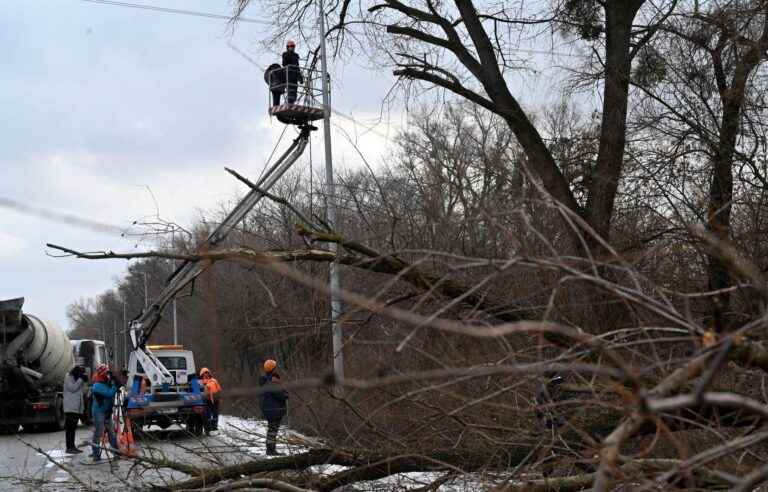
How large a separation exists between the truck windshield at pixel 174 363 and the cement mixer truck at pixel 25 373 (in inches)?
116

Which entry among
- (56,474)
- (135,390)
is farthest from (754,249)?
(135,390)

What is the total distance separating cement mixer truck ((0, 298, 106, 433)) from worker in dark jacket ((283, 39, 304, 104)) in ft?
38.5

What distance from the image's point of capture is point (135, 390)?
64.7 ft

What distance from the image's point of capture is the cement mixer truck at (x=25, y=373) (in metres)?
23.2

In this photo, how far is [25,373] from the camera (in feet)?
77.1

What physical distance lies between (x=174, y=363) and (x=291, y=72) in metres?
11.4

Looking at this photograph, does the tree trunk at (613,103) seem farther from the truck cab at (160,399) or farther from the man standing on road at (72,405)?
the man standing on road at (72,405)

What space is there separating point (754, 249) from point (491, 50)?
5.91 metres

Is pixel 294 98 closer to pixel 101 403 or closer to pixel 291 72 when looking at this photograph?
pixel 291 72

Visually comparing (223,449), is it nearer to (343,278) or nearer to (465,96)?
(343,278)

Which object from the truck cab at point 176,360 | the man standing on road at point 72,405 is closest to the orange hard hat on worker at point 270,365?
the man standing on road at point 72,405

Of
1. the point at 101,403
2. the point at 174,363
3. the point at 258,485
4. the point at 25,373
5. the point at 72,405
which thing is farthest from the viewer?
the point at 174,363

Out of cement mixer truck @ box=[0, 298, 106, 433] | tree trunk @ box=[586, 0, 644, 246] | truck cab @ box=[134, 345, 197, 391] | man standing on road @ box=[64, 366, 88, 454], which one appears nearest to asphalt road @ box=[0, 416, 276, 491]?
man standing on road @ box=[64, 366, 88, 454]

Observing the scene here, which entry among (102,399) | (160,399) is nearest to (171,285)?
(102,399)
